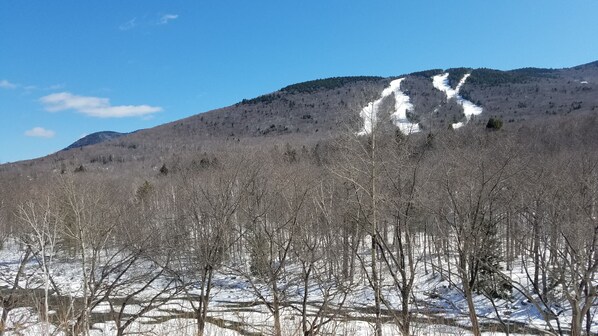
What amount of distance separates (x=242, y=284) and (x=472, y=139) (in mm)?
17694

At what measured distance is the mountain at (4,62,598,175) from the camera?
91.4 meters

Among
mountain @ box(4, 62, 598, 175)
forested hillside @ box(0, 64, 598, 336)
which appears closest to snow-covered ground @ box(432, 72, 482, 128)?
mountain @ box(4, 62, 598, 175)

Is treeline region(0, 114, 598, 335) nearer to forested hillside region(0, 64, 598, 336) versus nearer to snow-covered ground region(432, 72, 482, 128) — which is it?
forested hillside region(0, 64, 598, 336)

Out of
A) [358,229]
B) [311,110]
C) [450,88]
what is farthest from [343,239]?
[450,88]

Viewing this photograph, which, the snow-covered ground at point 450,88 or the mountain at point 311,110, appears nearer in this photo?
the mountain at point 311,110

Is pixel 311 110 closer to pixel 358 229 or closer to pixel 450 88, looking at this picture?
pixel 450 88

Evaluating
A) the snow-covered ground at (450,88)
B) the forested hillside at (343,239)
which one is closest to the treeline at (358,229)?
the forested hillside at (343,239)

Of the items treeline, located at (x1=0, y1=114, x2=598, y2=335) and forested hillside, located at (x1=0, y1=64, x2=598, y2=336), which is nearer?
treeline, located at (x1=0, y1=114, x2=598, y2=335)

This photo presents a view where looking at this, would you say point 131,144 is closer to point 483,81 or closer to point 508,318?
point 508,318

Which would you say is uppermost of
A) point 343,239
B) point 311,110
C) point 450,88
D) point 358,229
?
point 450,88

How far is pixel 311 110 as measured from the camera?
129 m

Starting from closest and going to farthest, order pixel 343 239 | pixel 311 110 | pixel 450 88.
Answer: pixel 343 239 → pixel 311 110 → pixel 450 88

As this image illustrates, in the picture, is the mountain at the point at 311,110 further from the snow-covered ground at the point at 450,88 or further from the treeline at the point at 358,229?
the treeline at the point at 358,229

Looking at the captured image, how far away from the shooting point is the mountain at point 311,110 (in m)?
91.4
